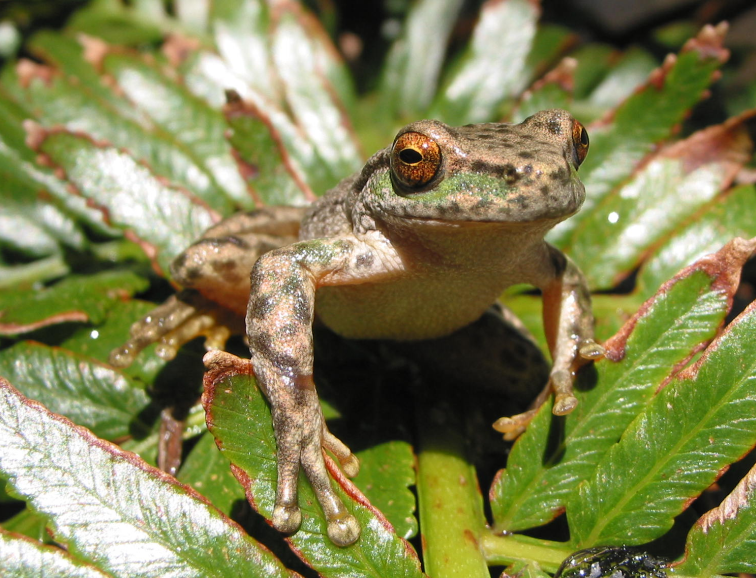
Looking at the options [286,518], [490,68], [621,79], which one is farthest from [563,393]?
[621,79]

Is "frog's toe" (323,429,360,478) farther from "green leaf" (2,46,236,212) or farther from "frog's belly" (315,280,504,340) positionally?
"green leaf" (2,46,236,212)

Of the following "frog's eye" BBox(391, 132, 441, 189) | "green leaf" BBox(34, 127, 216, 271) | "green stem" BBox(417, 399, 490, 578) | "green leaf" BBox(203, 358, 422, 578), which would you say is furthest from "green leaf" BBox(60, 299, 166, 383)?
"frog's eye" BBox(391, 132, 441, 189)

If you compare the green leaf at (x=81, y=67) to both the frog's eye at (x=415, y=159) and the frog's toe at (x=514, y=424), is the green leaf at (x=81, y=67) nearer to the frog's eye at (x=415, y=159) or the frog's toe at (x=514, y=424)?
the frog's eye at (x=415, y=159)

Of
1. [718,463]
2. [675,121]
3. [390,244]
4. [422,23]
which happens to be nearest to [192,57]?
[422,23]

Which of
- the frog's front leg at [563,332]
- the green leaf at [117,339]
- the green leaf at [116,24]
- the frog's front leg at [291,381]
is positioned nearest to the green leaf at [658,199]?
the frog's front leg at [563,332]

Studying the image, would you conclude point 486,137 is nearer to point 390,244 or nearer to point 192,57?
point 390,244

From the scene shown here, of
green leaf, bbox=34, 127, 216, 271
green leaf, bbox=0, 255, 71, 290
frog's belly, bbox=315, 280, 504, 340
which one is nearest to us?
frog's belly, bbox=315, 280, 504, 340
